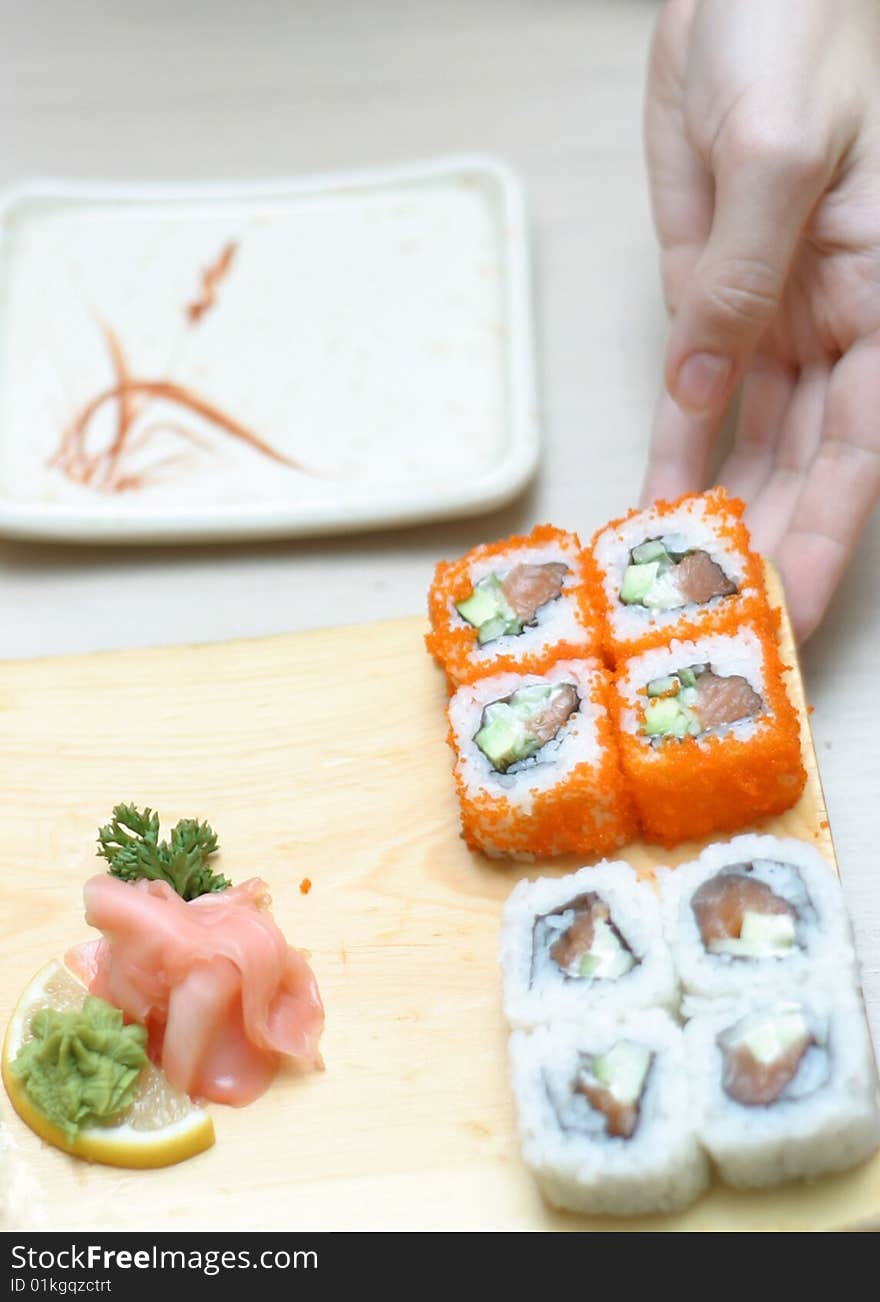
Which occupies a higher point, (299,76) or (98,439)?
(299,76)

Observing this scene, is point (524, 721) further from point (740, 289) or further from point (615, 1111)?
point (740, 289)

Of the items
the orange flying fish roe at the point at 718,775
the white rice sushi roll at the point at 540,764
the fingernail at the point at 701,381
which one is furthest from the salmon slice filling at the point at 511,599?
the fingernail at the point at 701,381

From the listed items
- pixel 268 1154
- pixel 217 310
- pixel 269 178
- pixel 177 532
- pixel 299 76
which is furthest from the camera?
pixel 299 76

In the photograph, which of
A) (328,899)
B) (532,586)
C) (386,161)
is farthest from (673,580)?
(386,161)

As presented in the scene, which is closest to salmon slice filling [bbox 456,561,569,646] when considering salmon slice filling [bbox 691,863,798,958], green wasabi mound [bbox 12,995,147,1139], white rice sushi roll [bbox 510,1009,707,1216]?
salmon slice filling [bbox 691,863,798,958]

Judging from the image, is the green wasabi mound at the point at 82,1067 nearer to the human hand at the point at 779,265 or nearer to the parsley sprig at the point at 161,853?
the parsley sprig at the point at 161,853

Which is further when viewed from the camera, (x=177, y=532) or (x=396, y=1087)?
(x=177, y=532)
